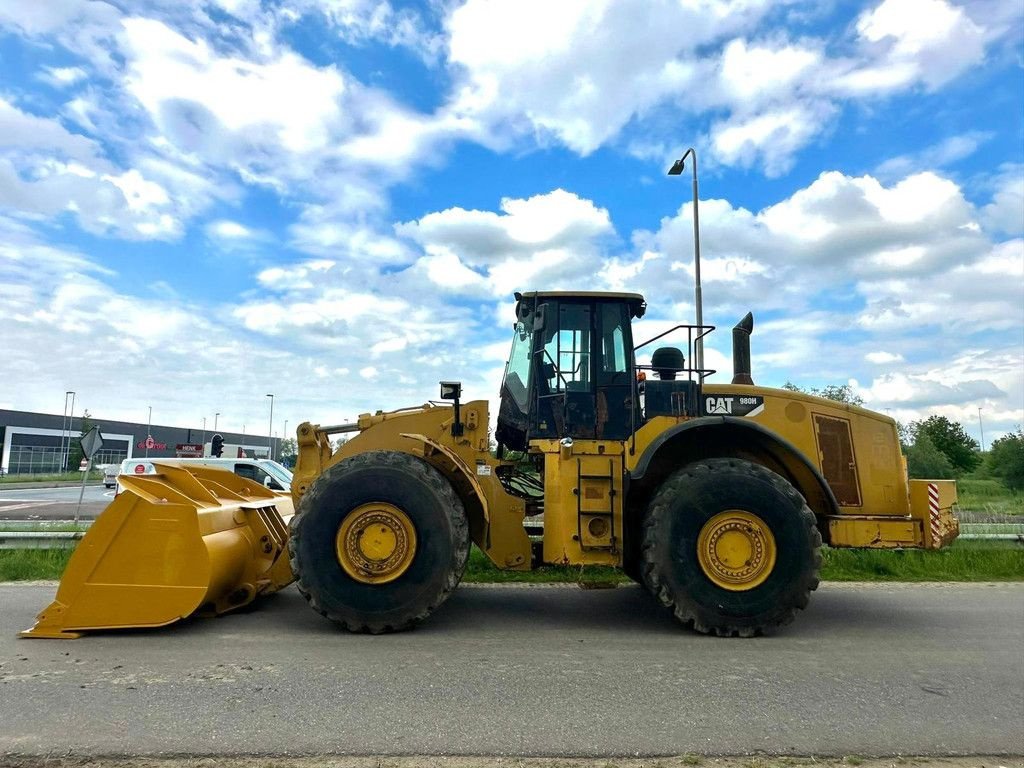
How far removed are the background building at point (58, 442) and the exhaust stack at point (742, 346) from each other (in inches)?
1758

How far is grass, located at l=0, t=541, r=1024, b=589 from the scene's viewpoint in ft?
26.1

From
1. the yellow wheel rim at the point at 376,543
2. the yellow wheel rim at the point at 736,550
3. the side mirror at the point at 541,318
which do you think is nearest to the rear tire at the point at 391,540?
the yellow wheel rim at the point at 376,543

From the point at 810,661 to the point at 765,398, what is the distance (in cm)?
228


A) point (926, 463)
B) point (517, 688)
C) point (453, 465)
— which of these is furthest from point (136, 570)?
point (926, 463)

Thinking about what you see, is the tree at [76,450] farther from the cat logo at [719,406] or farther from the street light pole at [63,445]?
the cat logo at [719,406]

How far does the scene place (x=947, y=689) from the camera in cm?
427

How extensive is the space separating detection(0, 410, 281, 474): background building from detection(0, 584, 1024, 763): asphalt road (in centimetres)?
4455

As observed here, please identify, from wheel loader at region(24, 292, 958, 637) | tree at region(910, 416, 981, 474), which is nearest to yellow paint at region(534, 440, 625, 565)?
wheel loader at region(24, 292, 958, 637)

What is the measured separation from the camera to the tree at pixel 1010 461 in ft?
95.4

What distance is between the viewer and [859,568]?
8.66m

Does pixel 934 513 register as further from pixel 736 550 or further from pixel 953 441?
pixel 953 441

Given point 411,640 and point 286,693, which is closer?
point 286,693

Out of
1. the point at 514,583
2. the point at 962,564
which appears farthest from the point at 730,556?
the point at 962,564

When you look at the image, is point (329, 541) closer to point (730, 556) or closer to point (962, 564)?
point (730, 556)
